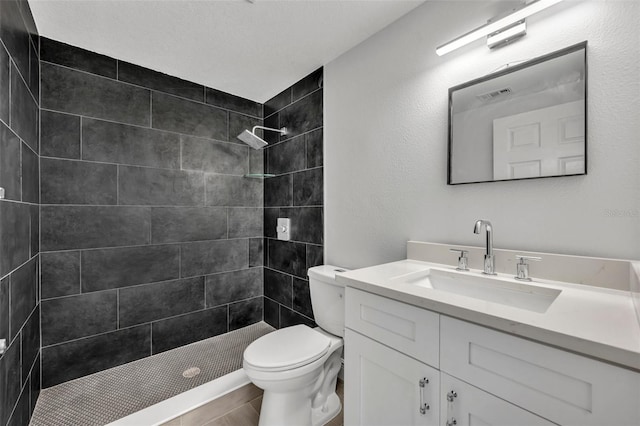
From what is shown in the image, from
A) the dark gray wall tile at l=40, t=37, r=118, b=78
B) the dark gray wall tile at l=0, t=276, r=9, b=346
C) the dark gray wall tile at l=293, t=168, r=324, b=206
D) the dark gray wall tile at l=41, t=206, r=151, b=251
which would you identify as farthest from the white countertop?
the dark gray wall tile at l=40, t=37, r=118, b=78

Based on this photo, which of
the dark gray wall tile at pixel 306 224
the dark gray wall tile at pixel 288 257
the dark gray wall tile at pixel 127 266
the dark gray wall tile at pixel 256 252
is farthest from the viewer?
the dark gray wall tile at pixel 256 252

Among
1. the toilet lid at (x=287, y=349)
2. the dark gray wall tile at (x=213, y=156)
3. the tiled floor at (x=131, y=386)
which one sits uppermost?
the dark gray wall tile at (x=213, y=156)

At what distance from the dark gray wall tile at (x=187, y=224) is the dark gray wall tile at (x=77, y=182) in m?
0.32

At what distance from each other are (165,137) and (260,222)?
42.1 inches

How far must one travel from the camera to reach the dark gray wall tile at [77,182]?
5.66 ft

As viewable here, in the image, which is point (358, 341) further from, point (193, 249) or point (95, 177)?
point (95, 177)

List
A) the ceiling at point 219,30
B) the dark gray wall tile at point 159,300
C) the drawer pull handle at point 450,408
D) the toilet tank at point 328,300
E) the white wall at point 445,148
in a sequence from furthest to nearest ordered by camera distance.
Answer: the dark gray wall tile at point 159,300
the toilet tank at point 328,300
the ceiling at point 219,30
the white wall at point 445,148
the drawer pull handle at point 450,408

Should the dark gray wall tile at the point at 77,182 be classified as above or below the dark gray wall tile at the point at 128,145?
below

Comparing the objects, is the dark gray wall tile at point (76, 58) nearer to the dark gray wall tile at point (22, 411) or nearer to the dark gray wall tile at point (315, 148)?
the dark gray wall tile at point (315, 148)

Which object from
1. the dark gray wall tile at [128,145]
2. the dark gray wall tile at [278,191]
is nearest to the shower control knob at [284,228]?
the dark gray wall tile at [278,191]

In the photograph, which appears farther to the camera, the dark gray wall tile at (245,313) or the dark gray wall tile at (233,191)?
the dark gray wall tile at (245,313)

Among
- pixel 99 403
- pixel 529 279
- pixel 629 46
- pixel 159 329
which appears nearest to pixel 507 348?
pixel 529 279

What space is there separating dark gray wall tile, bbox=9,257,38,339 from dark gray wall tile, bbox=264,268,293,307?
5.08 feet

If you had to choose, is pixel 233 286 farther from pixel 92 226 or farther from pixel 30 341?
pixel 30 341
